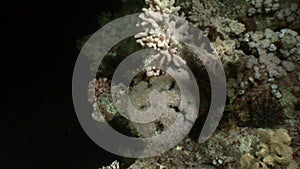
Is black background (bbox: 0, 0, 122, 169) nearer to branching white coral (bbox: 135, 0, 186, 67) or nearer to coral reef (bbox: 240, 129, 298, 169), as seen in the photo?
branching white coral (bbox: 135, 0, 186, 67)

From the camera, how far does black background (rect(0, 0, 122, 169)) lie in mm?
4180

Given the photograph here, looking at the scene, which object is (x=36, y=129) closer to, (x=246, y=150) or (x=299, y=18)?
(x=246, y=150)

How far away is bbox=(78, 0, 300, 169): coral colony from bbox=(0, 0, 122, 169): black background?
22.8 inches

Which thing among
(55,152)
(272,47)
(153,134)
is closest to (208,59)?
(272,47)

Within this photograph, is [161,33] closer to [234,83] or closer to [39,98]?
[234,83]

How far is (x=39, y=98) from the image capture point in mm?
4215

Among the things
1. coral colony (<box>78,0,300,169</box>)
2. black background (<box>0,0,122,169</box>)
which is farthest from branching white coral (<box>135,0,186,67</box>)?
black background (<box>0,0,122,169</box>)

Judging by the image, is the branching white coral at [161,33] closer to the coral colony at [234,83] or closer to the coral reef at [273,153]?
the coral colony at [234,83]

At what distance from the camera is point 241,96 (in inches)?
142

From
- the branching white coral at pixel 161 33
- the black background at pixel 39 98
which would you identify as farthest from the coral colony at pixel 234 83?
the black background at pixel 39 98

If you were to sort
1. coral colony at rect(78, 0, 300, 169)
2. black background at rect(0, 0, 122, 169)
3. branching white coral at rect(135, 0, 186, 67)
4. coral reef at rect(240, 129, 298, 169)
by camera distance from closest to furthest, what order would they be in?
coral reef at rect(240, 129, 298, 169) < coral colony at rect(78, 0, 300, 169) < branching white coral at rect(135, 0, 186, 67) < black background at rect(0, 0, 122, 169)

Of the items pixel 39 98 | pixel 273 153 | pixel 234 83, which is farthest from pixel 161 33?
pixel 39 98

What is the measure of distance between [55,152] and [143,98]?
1.54 m

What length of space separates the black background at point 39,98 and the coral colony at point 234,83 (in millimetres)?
578
